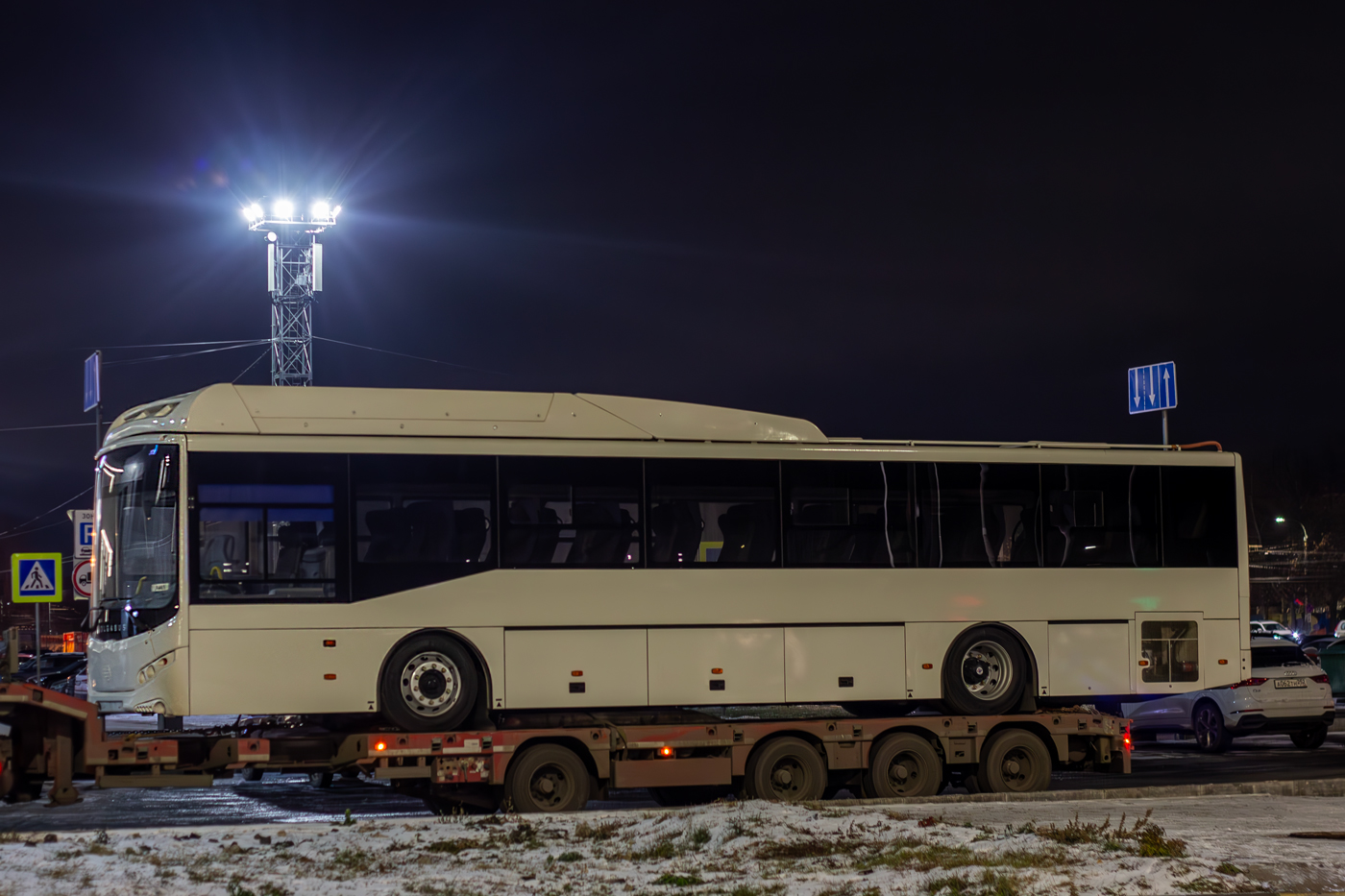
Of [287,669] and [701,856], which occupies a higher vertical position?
[287,669]

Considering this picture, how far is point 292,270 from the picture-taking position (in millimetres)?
30297

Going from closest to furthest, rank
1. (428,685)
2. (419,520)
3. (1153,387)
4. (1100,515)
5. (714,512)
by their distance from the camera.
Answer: (428,685)
(419,520)
(714,512)
(1100,515)
(1153,387)

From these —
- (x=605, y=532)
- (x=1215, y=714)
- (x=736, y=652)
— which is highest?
(x=605, y=532)

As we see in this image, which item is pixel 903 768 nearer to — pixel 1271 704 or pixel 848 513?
pixel 848 513

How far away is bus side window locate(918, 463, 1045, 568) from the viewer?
14203 mm

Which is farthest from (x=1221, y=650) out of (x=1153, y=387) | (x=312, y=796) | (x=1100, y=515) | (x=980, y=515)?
(x=1153, y=387)

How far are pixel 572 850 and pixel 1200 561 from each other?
8804 millimetres

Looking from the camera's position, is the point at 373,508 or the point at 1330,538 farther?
the point at 1330,538

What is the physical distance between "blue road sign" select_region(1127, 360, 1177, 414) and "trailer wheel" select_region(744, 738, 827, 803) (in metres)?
20.3

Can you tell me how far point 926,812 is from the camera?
11789 mm

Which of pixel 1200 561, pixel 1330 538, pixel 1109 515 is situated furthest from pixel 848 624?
pixel 1330 538

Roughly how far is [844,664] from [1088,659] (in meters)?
2.90

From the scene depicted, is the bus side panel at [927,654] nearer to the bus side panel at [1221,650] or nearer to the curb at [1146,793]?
the curb at [1146,793]

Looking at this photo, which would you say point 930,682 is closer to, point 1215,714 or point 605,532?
point 605,532
